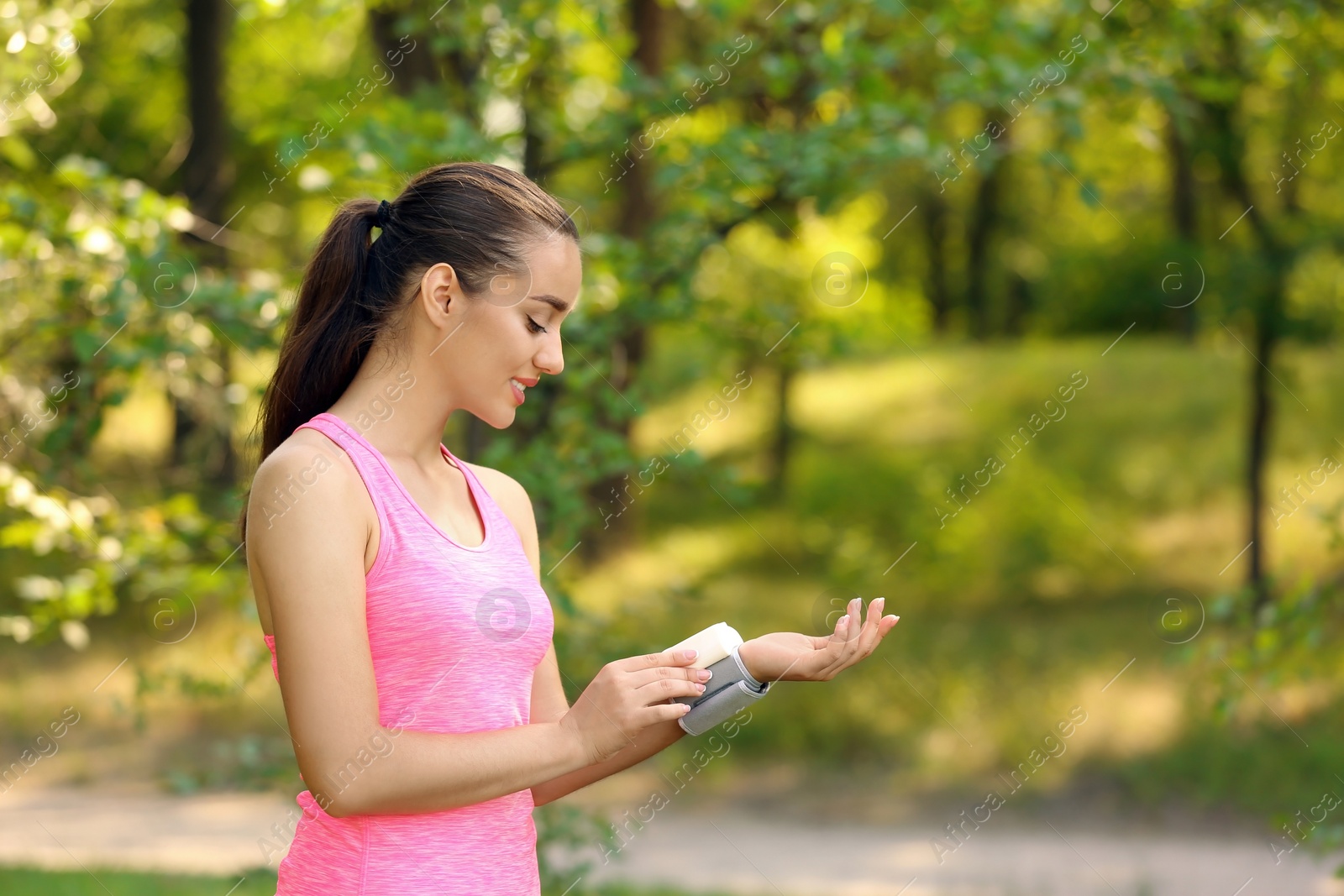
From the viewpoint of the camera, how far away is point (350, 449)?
1570 millimetres

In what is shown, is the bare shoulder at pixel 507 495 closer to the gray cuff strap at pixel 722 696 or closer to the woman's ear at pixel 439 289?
the woman's ear at pixel 439 289

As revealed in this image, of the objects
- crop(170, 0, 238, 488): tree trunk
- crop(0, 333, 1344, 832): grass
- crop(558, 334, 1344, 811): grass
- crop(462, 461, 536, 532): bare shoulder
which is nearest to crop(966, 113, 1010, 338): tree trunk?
crop(0, 333, 1344, 832): grass

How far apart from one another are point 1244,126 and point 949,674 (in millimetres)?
4094

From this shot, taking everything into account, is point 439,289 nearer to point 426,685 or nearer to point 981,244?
point 426,685

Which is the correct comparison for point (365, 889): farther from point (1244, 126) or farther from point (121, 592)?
point (121, 592)

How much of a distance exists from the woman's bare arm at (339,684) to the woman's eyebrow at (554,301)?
342mm

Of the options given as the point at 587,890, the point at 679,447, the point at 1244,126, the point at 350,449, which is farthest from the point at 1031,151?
the point at 1244,126

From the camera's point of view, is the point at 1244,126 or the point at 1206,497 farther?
the point at 1206,497

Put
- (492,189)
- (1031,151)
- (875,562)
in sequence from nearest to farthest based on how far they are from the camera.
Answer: (492,189), (1031,151), (875,562)

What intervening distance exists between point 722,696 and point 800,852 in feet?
20.5

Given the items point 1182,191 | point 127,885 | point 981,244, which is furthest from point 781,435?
point 981,244

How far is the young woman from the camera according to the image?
1.46 m

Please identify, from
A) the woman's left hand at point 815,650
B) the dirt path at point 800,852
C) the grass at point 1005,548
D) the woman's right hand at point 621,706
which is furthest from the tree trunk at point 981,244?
the woman's right hand at point 621,706

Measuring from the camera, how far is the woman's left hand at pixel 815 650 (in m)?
1.68
